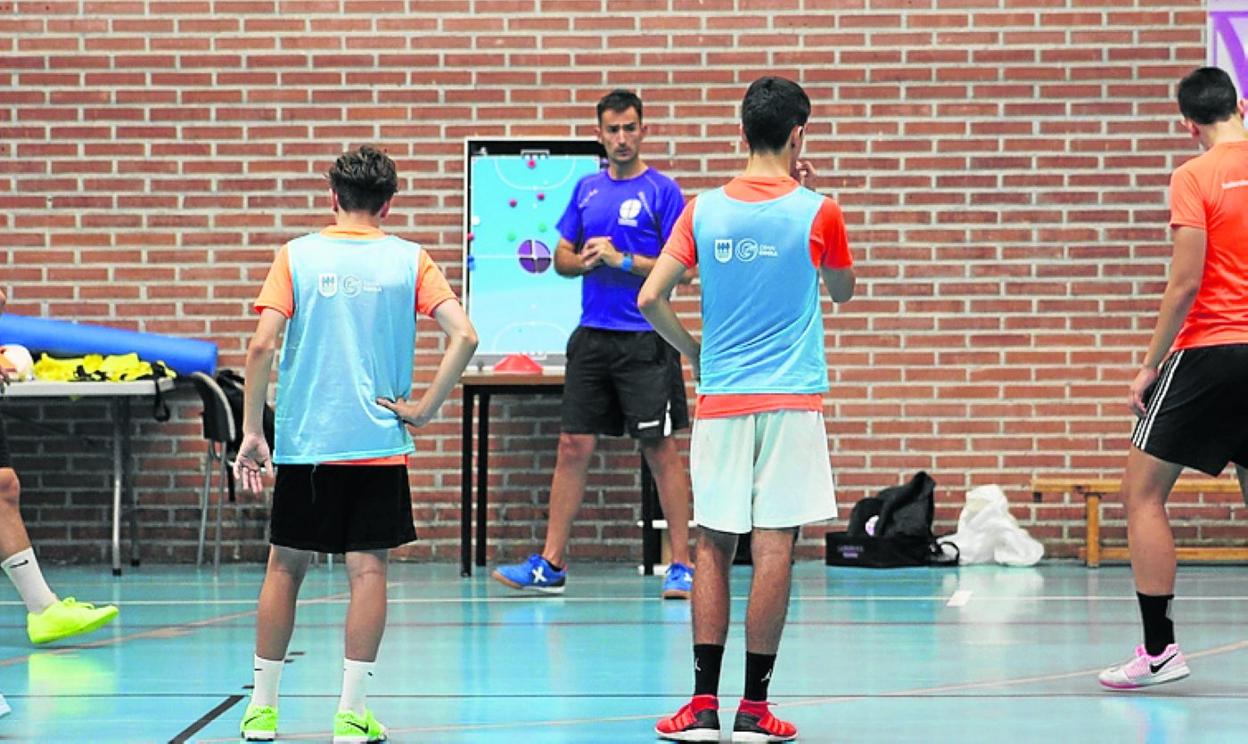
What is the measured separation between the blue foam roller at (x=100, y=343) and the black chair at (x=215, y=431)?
15 cm

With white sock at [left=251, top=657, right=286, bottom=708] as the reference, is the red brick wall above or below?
above

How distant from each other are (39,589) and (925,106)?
534 centimetres

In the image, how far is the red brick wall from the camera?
9516mm

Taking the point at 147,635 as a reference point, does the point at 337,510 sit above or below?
above

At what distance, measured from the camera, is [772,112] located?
4.40m

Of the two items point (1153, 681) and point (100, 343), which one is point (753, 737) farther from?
point (100, 343)

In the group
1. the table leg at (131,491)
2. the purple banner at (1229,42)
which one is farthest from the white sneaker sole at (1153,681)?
the table leg at (131,491)

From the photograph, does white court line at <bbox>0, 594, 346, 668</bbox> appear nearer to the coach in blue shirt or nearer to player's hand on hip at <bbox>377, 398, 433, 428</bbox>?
the coach in blue shirt

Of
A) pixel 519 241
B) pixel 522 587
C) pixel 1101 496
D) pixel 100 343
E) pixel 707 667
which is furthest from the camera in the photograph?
pixel 519 241

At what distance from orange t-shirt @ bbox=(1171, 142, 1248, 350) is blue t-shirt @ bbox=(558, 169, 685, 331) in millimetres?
2817

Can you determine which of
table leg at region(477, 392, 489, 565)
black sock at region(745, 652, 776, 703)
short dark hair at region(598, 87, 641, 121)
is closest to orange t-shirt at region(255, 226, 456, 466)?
black sock at region(745, 652, 776, 703)

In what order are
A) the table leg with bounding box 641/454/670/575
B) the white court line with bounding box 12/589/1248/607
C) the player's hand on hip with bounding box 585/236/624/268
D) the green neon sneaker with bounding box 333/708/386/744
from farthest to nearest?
the table leg with bounding box 641/454/670/575, the white court line with bounding box 12/589/1248/607, the player's hand on hip with bounding box 585/236/624/268, the green neon sneaker with bounding box 333/708/386/744

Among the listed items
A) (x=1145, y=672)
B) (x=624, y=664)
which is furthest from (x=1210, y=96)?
(x=624, y=664)

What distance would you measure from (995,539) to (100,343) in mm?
4661
